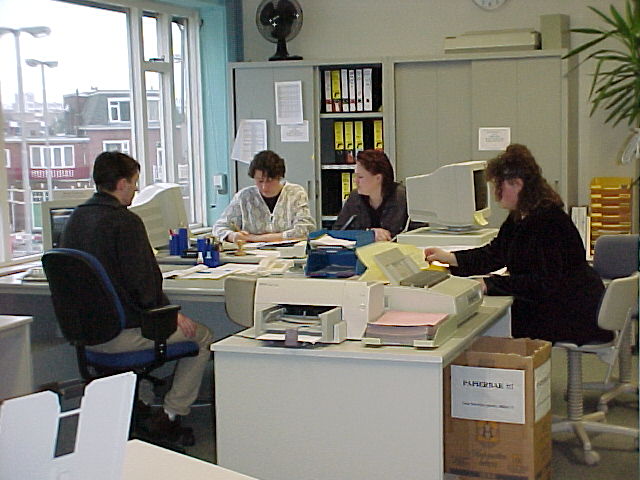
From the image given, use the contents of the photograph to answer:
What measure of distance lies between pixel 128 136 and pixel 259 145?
914 mm

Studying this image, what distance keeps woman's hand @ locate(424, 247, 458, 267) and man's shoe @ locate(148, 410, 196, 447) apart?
1.35 metres

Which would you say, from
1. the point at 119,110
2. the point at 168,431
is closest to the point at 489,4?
the point at 119,110

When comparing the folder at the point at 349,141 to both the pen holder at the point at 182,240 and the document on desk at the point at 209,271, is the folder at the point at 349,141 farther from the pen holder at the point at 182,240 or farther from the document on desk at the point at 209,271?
the document on desk at the point at 209,271

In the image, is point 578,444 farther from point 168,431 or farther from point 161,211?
point 161,211

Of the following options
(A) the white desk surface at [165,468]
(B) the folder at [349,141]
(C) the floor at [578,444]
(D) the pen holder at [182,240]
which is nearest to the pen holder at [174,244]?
(D) the pen holder at [182,240]

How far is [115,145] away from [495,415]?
366 centimetres

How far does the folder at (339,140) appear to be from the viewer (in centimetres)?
646

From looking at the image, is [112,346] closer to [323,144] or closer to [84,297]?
[84,297]

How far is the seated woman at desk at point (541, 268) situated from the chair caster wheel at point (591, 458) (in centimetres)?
47

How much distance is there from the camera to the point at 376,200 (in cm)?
536

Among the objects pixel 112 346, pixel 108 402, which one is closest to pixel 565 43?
pixel 112 346

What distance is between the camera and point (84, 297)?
3.75 meters

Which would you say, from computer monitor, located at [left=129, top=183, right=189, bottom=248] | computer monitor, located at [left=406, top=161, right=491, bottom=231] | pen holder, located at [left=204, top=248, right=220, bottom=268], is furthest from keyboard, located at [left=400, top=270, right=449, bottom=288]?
computer monitor, located at [left=129, top=183, right=189, bottom=248]

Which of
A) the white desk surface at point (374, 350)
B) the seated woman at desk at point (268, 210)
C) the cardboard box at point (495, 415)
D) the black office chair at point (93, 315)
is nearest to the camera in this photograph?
the white desk surface at point (374, 350)
